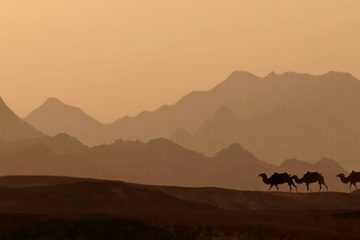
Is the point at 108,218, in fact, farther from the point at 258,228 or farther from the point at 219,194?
the point at 219,194

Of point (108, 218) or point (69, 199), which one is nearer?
point (108, 218)

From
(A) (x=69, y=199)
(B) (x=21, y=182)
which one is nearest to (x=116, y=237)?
(A) (x=69, y=199)

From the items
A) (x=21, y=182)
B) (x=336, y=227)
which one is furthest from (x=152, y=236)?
(x=21, y=182)

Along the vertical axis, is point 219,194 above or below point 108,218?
above

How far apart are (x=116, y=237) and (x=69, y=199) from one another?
2440 cm

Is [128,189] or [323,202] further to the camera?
[323,202]

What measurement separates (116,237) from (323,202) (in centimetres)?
4438

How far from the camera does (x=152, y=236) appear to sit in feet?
108

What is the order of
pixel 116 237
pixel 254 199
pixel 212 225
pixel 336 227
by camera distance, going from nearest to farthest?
pixel 116 237 < pixel 212 225 < pixel 336 227 < pixel 254 199

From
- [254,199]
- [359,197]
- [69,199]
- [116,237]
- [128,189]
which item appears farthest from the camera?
[359,197]

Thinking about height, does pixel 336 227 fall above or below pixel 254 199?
below

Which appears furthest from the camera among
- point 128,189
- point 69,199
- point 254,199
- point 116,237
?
point 254,199

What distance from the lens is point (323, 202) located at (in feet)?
235

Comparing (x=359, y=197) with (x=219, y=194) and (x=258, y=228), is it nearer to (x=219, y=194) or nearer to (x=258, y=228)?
(x=219, y=194)
